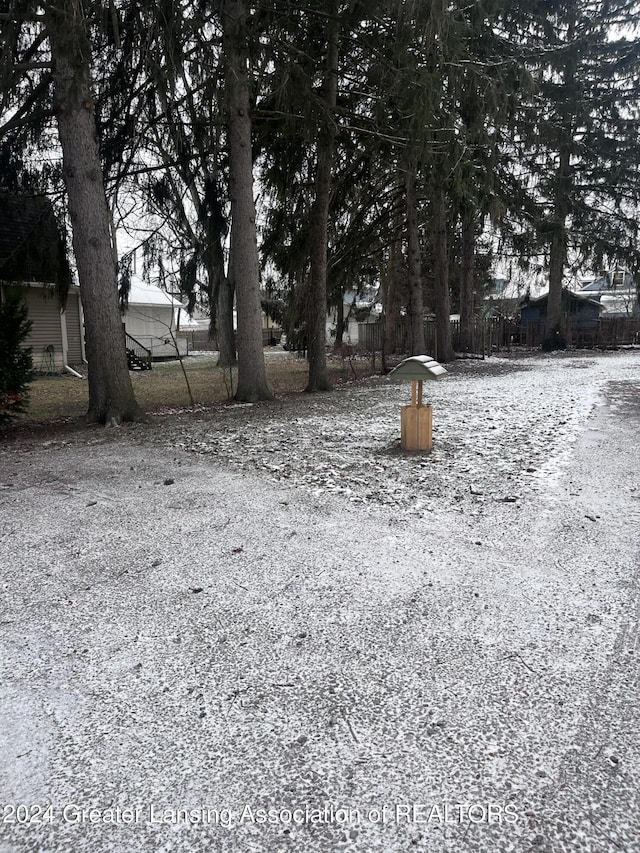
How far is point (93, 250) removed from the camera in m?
7.24

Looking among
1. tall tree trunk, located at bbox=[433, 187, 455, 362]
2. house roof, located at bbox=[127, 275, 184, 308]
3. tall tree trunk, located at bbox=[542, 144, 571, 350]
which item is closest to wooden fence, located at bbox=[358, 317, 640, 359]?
tall tree trunk, located at bbox=[542, 144, 571, 350]

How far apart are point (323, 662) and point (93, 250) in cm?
669

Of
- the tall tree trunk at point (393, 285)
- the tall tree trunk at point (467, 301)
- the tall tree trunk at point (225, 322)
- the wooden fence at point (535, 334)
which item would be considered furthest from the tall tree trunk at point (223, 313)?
the tall tree trunk at point (467, 301)

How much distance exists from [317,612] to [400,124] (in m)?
8.98

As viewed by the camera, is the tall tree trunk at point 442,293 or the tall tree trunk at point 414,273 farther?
the tall tree trunk at point 442,293

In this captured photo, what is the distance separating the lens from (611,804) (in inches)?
59.6

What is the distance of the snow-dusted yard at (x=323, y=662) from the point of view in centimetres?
151

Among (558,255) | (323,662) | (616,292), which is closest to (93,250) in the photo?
(323,662)

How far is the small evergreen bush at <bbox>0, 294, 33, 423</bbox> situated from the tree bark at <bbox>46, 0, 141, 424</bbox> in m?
0.85

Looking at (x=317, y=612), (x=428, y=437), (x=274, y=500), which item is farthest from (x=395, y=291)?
(x=317, y=612)

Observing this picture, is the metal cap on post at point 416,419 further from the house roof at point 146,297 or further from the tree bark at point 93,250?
the house roof at point 146,297

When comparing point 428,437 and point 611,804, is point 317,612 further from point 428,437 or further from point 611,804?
point 428,437

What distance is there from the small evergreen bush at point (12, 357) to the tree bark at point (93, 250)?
33.5 inches

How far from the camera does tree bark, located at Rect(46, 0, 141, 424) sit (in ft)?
23.0
